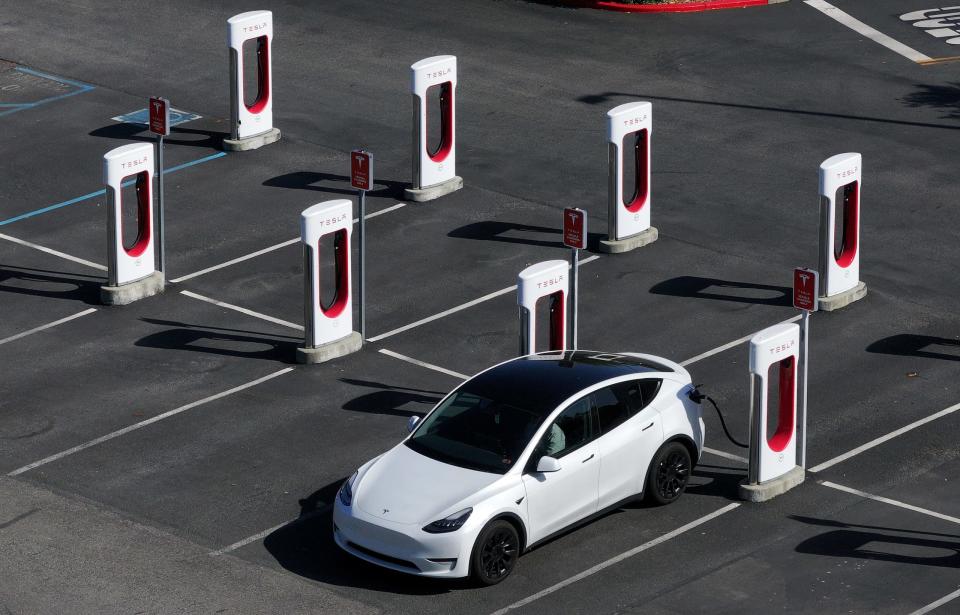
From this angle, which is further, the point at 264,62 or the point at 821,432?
the point at 264,62

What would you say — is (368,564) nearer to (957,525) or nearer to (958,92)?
(957,525)

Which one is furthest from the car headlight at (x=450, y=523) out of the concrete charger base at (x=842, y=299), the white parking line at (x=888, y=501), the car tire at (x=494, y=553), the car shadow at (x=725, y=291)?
the concrete charger base at (x=842, y=299)

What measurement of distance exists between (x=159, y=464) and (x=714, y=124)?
1172 cm

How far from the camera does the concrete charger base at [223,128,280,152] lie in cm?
2441

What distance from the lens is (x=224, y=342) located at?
1905 centimetres

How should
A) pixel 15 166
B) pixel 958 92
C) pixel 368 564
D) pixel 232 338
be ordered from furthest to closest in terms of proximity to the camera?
pixel 958 92 < pixel 15 166 < pixel 232 338 < pixel 368 564

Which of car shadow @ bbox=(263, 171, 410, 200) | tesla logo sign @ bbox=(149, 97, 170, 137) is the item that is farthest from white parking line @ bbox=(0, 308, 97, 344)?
car shadow @ bbox=(263, 171, 410, 200)

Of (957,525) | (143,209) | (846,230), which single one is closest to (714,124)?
(846,230)

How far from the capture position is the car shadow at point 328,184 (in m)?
23.0

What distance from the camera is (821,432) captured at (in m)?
16.8

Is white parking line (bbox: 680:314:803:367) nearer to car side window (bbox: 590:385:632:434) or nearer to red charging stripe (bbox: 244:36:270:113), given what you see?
car side window (bbox: 590:385:632:434)

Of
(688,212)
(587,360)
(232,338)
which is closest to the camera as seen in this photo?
(587,360)

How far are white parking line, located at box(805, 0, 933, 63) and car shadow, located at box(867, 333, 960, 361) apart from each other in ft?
34.0

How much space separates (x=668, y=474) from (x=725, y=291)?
508cm
